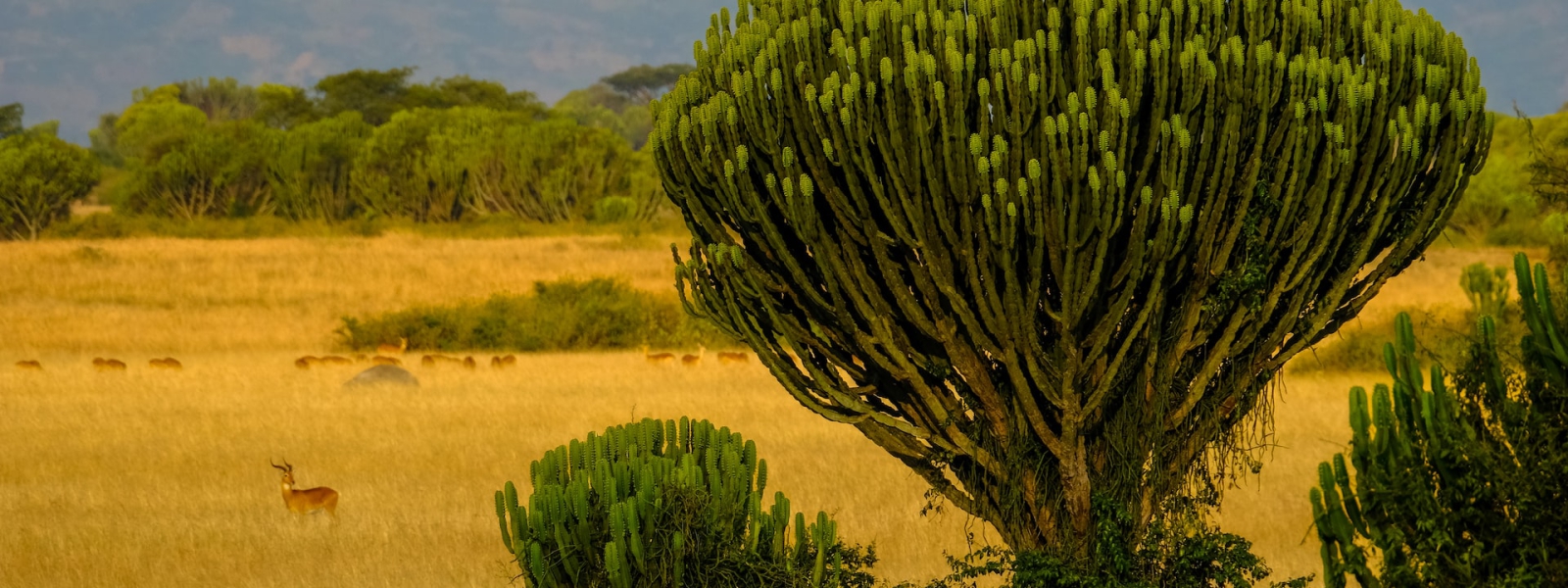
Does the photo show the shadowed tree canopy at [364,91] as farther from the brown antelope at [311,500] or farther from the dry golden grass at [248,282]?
the brown antelope at [311,500]

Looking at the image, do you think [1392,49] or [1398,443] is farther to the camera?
[1392,49]

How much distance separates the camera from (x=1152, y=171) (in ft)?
23.2

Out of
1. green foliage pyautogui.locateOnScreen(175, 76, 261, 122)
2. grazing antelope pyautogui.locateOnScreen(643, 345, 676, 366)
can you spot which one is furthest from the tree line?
green foliage pyautogui.locateOnScreen(175, 76, 261, 122)

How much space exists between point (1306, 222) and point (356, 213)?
6054 centimetres

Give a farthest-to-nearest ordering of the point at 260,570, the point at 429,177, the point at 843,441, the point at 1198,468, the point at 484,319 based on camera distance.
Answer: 1. the point at 429,177
2. the point at 484,319
3. the point at 843,441
4. the point at 260,570
5. the point at 1198,468

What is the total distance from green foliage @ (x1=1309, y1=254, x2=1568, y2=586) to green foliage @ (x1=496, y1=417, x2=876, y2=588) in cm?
237

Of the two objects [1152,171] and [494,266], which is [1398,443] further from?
[494,266]

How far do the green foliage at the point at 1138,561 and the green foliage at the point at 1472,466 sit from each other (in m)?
0.96

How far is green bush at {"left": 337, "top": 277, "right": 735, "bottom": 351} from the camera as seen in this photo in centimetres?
2606

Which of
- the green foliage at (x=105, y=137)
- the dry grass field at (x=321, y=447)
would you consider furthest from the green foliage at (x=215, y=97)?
the dry grass field at (x=321, y=447)

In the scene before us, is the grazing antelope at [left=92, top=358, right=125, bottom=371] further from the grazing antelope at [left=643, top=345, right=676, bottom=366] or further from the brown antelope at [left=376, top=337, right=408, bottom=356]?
the grazing antelope at [left=643, top=345, right=676, bottom=366]

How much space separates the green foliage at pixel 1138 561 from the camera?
7160 millimetres

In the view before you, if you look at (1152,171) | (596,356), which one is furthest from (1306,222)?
(596,356)

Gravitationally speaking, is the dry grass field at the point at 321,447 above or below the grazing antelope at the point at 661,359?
below
